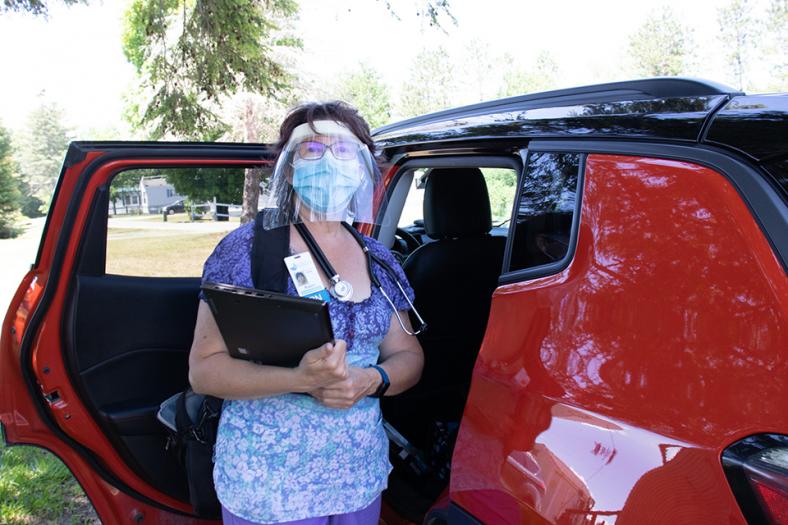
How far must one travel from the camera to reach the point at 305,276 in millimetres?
1590

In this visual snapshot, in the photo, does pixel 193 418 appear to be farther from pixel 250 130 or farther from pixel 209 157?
pixel 250 130

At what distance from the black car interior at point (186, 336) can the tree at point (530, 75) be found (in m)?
42.2

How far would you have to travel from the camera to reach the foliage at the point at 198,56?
7438mm

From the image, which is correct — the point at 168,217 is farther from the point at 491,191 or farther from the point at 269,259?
the point at 491,191

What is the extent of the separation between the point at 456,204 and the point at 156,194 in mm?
1332

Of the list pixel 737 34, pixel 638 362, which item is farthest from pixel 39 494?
pixel 737 34

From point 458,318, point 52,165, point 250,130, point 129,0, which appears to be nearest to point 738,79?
point 250,130

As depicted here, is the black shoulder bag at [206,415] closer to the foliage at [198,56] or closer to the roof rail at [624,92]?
the roof rail at [624,92]

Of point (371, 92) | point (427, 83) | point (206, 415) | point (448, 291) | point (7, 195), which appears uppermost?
point (427, 83)

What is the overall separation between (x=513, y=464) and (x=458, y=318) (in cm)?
165

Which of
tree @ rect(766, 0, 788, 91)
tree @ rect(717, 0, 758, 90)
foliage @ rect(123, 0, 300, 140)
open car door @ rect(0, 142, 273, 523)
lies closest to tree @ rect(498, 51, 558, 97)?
tree @ rect(717, 0, 758, 90)

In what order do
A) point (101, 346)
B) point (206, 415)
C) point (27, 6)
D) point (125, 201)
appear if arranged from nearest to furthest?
point (206, 415) < point (101, 346) < point (125, 201) < point (27, 6)

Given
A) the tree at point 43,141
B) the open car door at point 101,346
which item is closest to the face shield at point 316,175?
the open car door at point 101,346

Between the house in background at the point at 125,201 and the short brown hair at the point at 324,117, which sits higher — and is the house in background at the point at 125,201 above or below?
below
